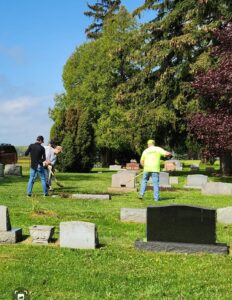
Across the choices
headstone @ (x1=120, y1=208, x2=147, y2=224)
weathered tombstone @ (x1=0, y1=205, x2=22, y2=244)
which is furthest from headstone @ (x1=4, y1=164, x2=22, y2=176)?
weathered tombstone @ (x1=0, y1=205, x2=22, y2=244)

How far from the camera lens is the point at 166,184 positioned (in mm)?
23094

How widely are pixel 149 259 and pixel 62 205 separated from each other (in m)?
6.98

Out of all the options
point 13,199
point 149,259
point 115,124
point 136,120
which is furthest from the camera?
point 115,124

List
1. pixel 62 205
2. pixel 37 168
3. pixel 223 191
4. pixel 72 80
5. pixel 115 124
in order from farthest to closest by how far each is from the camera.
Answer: pixel 72 80 < pixel 115 124 < pixel 223 191 < pixel 37 168 < pixel 62 205

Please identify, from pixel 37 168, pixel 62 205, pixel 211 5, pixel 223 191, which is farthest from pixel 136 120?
pixel 62 205

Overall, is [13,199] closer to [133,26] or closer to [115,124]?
[115,124]

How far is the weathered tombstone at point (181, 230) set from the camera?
29.5 ft

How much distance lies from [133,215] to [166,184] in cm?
1100

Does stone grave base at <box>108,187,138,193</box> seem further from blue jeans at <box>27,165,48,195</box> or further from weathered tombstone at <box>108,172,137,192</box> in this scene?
blue jeans at <box>27,165,48,195</box>

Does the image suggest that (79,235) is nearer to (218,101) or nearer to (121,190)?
(121,190)

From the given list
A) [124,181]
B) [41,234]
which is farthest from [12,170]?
[41,234]

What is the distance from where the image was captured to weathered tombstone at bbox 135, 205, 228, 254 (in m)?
8.98

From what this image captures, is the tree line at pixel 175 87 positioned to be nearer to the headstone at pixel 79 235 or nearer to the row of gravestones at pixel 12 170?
the row of gravestones at pixel 12 170

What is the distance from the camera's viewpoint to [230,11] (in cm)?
2903
